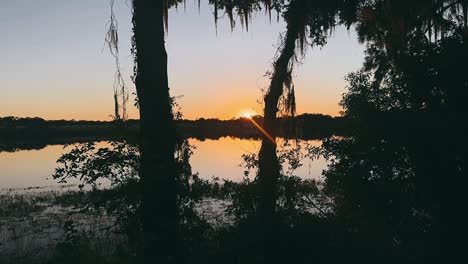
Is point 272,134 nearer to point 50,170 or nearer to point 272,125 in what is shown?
point 272,125

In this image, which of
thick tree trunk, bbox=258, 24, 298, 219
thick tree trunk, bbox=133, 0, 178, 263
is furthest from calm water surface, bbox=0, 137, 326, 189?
thick tree trunk, bbox=133, 0, 178, 263

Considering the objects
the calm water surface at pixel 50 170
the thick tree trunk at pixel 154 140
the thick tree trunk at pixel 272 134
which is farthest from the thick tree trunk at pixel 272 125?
the calm water surface at pixel 50 170

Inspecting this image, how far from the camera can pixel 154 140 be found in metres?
7.74

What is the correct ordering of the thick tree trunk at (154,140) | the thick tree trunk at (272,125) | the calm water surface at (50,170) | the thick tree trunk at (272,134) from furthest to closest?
the calm water surface at (50,170)
the thick tree trunk at (272,125)
the thick tree trunk at (272,134)
the thick tree trunk at (154,140)

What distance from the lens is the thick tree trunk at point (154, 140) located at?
7695 mm

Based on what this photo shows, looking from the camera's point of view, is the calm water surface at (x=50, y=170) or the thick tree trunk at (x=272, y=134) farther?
the calm water surface at (x=50, y=170)

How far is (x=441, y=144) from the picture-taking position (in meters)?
8.40

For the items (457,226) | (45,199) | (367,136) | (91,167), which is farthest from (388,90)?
(45,199)

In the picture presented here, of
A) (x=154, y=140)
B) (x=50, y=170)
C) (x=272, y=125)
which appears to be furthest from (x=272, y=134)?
(x=50, y=170)

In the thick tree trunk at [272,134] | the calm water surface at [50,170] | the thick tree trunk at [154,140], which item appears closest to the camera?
the thick tree trunk at [154,140]

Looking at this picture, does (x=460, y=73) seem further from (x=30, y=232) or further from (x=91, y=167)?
(x=30, y=232)

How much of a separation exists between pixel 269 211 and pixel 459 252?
470 centimetres

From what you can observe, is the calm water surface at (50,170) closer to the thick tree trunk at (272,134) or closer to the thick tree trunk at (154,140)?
the thick tree trunk at (272,134)

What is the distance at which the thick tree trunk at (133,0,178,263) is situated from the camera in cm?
770
